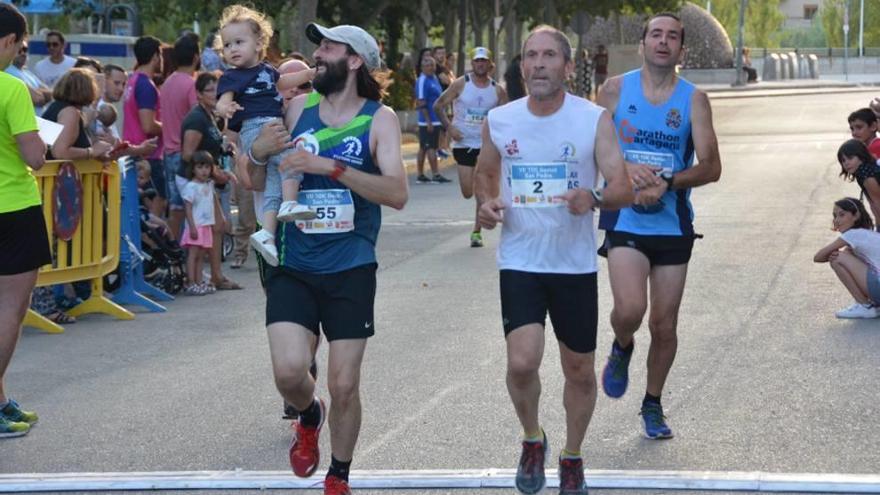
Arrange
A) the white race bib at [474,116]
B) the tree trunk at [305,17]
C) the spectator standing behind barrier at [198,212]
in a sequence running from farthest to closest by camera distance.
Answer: the tree trunk at [305,17], the white race bib at [474,116], the spectator standing behind barrier at [198,212]

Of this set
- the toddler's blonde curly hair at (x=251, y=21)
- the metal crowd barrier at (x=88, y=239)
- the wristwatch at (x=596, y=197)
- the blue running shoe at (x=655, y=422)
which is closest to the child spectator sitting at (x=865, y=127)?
the blue running shoe at (x=655, y=422)

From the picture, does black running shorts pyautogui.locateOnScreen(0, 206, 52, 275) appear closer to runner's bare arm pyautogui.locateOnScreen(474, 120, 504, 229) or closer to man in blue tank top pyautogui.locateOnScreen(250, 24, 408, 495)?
man in blue tank top pyautogui.locateOnScreen(250, 24, 408, 495)

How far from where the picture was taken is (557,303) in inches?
260

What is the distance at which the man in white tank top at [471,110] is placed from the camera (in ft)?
52.9

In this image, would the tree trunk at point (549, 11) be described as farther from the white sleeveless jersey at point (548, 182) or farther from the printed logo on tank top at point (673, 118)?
the white sleeveless jersey at point (548, 182)

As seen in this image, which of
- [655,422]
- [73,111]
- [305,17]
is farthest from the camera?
[305,17]

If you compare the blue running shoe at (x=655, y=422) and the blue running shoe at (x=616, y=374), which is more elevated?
the blue running shoe at (x=616, y=374)

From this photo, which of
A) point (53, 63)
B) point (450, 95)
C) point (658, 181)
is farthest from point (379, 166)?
point (53, 63)

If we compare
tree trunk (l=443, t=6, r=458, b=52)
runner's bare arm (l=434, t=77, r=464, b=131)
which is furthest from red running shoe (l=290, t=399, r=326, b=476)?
tree trunk (l=443, t=6, r=458, b=52)

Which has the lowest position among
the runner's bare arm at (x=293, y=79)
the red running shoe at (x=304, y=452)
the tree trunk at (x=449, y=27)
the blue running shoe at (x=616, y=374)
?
the tree trunk at (x=449, y=27)

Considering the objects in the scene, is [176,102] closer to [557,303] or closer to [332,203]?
[332,203]

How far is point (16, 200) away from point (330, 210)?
215cm

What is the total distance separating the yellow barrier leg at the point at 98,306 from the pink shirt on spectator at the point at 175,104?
2536 millimetres

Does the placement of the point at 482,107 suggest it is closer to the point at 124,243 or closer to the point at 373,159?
the point at 124,243
